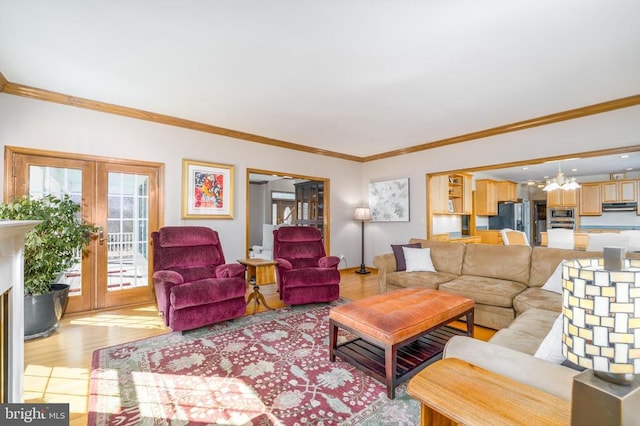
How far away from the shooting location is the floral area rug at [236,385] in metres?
1.73

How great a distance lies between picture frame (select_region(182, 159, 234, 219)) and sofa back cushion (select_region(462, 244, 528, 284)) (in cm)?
349

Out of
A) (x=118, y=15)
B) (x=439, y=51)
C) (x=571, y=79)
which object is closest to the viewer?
(x=118, y=15)

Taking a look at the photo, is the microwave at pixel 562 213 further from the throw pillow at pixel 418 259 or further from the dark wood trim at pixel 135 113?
the dark wood trim at pixel 135 113

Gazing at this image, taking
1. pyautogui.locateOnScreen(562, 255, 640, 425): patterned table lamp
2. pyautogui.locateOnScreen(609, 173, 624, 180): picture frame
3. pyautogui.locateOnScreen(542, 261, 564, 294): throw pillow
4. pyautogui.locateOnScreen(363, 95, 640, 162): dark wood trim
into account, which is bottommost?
pyautogui.locateOnScreen(542, 261, 564, 294): throw pillow

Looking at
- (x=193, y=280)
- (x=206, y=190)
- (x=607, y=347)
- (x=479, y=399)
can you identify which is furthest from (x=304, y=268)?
(x=607, y=347)

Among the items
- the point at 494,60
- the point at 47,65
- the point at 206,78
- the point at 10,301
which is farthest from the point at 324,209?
the point at 10,301

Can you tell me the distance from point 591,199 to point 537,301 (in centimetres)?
605

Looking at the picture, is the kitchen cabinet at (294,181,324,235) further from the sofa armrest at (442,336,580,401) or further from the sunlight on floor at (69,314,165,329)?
the sofa armrest at (442,336,580,401)

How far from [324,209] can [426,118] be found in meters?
2.71

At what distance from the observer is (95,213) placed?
3570 millimetres

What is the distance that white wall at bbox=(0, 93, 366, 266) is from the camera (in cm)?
316

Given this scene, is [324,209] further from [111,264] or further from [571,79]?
[571,79]

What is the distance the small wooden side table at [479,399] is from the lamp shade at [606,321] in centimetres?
25

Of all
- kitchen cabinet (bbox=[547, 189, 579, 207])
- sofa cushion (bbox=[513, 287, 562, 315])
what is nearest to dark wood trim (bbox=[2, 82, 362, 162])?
sofa cushion (bbox=[513, 287, 562, 315])
